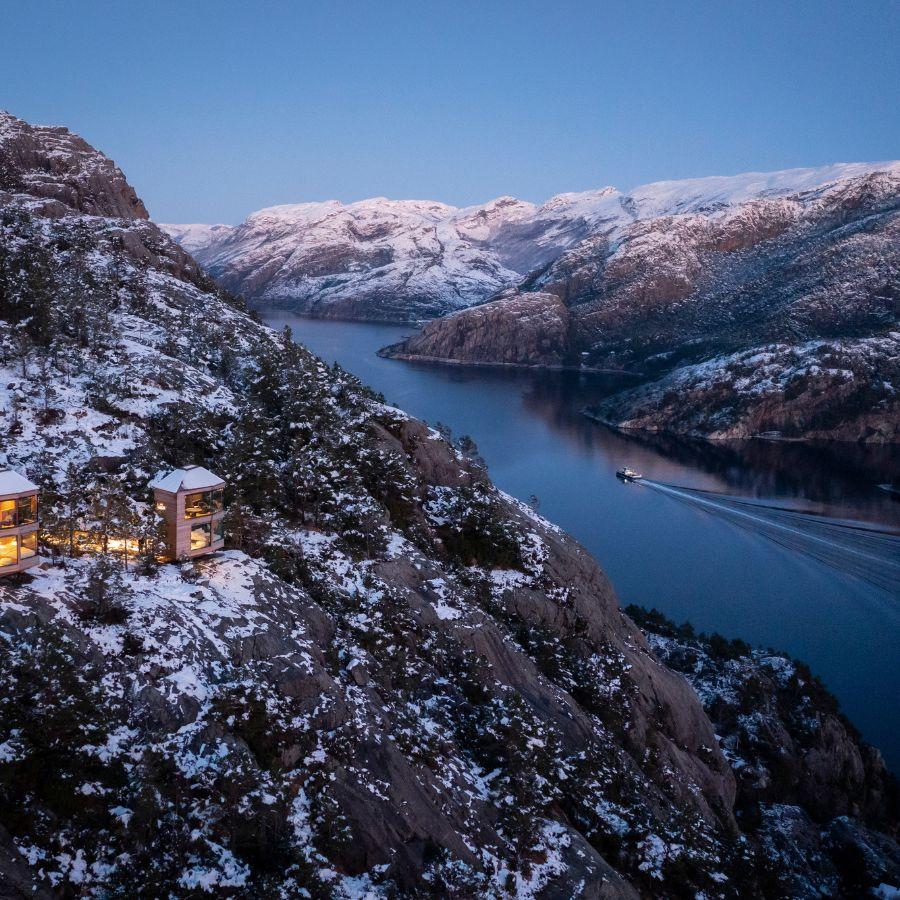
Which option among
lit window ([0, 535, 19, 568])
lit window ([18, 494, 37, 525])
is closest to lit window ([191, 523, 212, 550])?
lit window ([18, 494, 37, 525])

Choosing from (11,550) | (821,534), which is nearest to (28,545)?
(11,550)

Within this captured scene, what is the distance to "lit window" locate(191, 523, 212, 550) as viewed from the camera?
2084 centimetres

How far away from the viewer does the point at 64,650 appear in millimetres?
15305

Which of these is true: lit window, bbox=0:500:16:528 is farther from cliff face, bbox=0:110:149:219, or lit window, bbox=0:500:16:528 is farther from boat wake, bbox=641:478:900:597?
boat wake, bbox=641:478:900:597

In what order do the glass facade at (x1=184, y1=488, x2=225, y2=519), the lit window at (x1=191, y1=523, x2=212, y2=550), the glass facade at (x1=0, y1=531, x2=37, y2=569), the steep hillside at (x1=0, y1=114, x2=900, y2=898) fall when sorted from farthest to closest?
the lit window at (x1=191, y1=523, x2=212, y2=550), the glass facade at (x1=184, y1=488, x2=225, y2=519), the glass facade at (x1=0, y1=531, x2=37, y2=569), the steep hillside at (x1=0, y1=114, x2=900, y2=898)

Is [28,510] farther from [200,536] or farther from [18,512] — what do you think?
[200,536]

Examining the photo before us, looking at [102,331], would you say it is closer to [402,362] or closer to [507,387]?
[507,387]

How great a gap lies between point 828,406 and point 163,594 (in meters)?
137

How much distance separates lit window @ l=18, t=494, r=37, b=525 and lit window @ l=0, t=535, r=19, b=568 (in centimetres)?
51

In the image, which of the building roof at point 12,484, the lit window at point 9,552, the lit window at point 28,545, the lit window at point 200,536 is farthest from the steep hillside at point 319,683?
the building roof at point 12,484

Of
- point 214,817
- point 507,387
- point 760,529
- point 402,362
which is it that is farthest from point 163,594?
point 402,362

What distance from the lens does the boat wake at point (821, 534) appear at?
64.4 metres

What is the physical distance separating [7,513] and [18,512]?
0.76 feet

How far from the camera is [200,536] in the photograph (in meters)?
21.0
